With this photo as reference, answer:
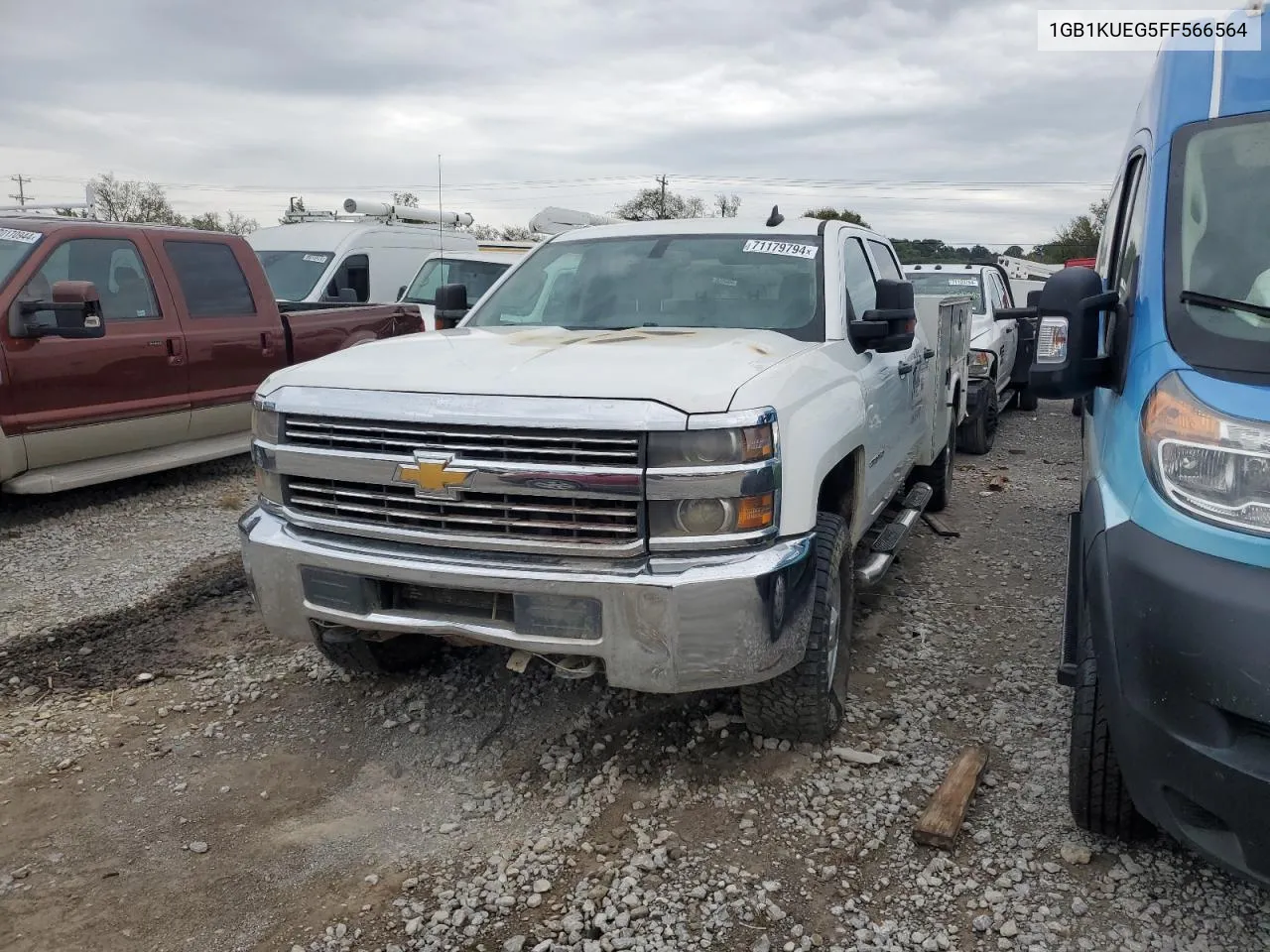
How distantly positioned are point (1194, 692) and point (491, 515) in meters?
1.89

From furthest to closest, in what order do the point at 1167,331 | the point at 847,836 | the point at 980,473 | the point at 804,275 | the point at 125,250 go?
the point at 980,473, the point at 125,250, the point at 804,275, the point at 847,836, the point at 1167,331

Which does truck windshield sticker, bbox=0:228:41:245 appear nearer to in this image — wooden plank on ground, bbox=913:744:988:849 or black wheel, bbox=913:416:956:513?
black wheel, bbox=913:416:956:513

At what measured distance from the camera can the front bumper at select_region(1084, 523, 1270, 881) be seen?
203 centimetres

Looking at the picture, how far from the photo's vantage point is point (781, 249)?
4.32m

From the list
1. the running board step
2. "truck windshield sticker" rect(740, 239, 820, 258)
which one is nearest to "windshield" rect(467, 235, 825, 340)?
"truck windshield sticker" rect(740, 239, 820, 258)

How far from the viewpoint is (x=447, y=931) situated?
8.29 ft

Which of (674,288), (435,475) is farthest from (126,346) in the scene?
(435,475)

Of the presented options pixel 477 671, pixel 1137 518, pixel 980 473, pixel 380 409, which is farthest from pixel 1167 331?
pixel 980 473

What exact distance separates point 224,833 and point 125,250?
515 cm

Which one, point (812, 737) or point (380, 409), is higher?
point (380, 409)

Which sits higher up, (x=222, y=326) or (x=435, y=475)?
(x=222, y=326)

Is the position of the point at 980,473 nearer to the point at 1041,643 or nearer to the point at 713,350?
the point at 1041,643

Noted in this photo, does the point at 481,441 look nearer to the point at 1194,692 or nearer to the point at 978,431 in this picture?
the point at 1194,692

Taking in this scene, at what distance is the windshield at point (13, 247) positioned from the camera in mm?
5988
